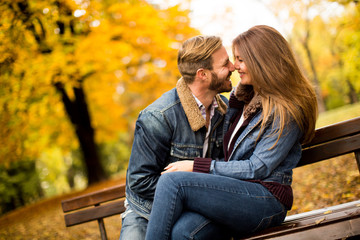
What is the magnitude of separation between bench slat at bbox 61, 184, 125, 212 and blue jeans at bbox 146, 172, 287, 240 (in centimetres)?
112

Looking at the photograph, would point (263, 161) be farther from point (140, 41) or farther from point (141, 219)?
point (140, 41)

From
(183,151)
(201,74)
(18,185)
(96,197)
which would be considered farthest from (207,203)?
(18,185)

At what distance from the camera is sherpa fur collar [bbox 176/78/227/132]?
3.02 meters

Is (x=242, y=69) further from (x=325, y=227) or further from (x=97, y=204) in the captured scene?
(x=97, y=204)

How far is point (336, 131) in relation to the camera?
118 inches

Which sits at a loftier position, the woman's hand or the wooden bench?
the woman's hand

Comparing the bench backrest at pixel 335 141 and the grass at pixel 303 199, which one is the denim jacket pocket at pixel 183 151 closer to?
the bench backrest at pixel 335 141

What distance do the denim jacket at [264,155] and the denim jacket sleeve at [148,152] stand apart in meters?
0.51

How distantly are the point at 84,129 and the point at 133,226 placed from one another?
374 inches

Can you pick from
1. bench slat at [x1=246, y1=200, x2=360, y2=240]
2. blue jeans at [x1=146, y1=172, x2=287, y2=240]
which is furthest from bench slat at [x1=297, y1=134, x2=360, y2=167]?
blue jeans at [x1=146, y1=172, x2=287, y2=240]

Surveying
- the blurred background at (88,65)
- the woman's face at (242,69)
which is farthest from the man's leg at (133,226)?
the blurred background at (88,65)

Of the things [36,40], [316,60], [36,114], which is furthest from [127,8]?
[316,60]

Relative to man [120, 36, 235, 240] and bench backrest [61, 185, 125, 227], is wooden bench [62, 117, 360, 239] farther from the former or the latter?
man [120, 36, 235, 240]

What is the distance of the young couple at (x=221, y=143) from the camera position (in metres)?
2.45
